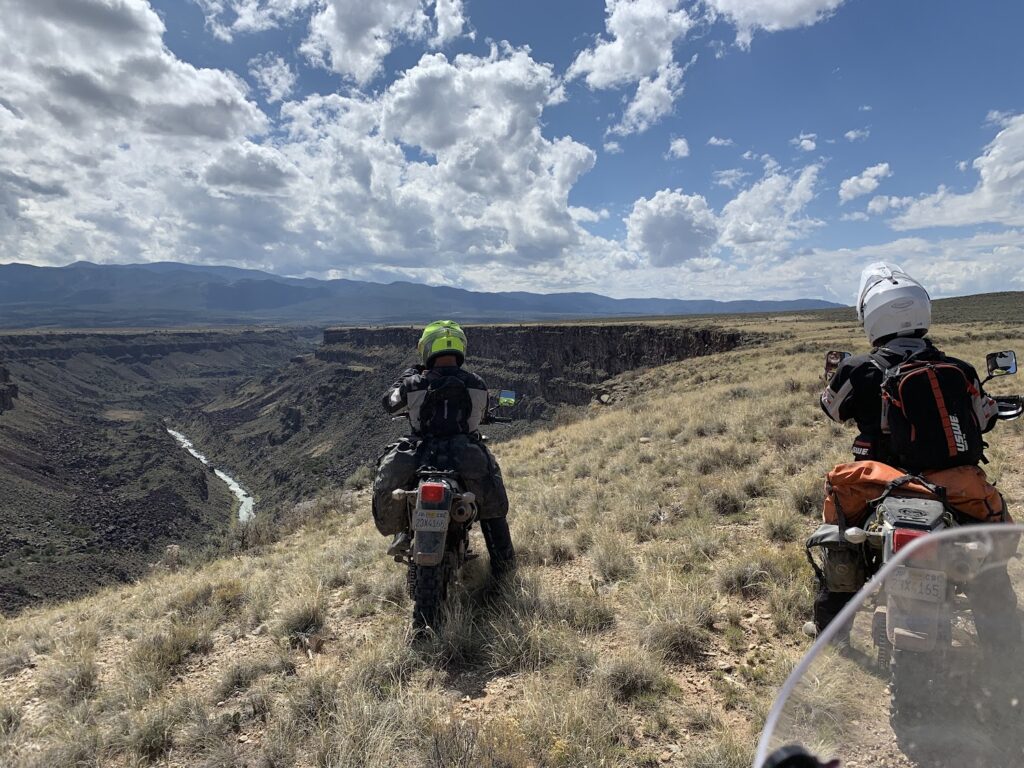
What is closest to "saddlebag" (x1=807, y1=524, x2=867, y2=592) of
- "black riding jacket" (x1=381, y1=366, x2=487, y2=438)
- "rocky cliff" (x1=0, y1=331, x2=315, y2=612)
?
"black riding jacket" (x1=381, y1=366, x2=487, y2=438)

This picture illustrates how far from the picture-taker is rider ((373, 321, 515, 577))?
439 cm

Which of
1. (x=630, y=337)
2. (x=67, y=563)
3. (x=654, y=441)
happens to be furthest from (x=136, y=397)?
(x=654, y=441)

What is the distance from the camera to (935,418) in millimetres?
2918

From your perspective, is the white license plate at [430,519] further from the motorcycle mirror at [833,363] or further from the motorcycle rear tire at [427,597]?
the motorcycle mirror at [833,363]

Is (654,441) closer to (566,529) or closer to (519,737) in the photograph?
(566,529)

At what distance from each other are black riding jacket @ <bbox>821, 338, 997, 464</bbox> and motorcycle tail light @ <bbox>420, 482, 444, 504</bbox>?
9.07ft

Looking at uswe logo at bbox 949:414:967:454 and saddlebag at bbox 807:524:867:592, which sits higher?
uswe logo at bbox 949:414:967:454

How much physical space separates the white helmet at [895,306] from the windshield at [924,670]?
202 centimetres

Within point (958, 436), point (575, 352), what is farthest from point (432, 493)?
point (575, 352)

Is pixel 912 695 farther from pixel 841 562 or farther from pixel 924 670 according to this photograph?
pixel 841 562

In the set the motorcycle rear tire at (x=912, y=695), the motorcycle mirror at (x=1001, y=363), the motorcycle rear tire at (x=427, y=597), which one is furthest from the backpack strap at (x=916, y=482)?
the motorcycle rear tire at (x=427, y=597)

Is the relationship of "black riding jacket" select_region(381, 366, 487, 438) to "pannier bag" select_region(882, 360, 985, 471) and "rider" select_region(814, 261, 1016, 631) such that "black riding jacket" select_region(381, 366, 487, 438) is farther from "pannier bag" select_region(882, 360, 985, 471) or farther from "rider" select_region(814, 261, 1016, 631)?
"pannier bag" select_region(882, 360, 985, 471)

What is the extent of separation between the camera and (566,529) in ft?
20.1

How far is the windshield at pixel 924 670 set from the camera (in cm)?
152
